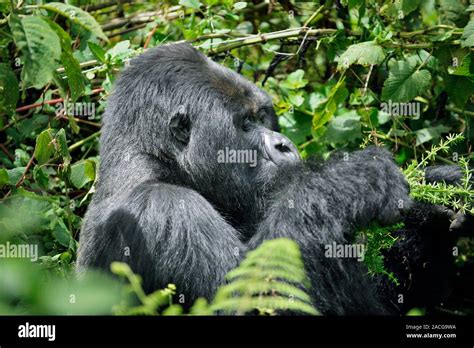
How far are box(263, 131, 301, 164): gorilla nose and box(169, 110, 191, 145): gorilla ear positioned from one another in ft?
1.48

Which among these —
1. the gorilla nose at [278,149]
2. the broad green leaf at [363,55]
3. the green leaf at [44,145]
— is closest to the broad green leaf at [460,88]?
the broad green leaf at [363,55]

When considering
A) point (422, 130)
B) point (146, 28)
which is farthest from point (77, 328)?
point (146, 28)

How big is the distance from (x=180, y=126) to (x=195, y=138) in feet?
0.40

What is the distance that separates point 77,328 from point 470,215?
2.30 metres

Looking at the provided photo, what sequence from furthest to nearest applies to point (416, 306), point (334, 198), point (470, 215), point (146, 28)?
point (146, 28) < point (416, 306) < point (470, 215) < point (334, 198)

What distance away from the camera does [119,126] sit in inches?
166

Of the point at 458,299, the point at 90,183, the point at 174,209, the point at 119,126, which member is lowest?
the point at 458,299

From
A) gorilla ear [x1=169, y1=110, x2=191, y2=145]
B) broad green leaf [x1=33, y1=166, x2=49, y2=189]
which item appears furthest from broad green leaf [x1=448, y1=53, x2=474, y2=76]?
broad green leaf [x1=33, y1=166, x2=49, y2=189]

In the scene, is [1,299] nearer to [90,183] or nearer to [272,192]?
[272,192]

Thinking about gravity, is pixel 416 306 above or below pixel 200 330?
below

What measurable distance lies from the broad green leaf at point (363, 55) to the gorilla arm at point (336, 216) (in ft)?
4.97

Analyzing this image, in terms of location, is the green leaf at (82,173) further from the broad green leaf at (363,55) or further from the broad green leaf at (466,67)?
the broad green leaf at (466,67)

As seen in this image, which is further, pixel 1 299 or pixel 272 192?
pixel 272 192

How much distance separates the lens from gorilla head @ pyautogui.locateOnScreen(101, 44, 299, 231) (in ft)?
13.5
